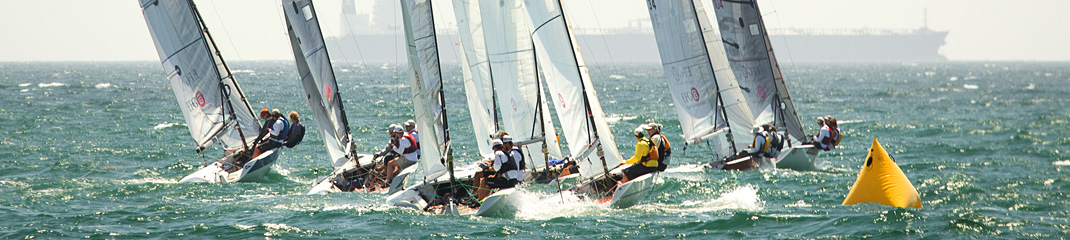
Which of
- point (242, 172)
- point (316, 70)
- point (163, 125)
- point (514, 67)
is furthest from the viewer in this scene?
point (163, 125)

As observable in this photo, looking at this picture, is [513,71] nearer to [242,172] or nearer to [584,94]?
[584,94]

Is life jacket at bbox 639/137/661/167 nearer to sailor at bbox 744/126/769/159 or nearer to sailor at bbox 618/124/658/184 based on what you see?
sailor at bbox 618/124/658/184

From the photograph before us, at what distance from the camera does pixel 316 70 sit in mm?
16812

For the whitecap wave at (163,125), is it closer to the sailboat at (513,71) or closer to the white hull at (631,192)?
the sailboat at (513,71)

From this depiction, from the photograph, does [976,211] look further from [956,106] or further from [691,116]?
[956,106]

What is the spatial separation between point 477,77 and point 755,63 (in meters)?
7.00

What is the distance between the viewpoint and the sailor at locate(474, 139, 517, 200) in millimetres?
12570

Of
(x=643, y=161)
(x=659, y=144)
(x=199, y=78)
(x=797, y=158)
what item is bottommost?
(x=797, y=158)

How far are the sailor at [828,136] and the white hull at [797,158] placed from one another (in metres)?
0.34

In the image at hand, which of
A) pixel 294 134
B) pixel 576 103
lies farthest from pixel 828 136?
pixel 294 134

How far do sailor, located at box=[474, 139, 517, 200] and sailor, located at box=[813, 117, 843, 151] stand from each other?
26.1 feet

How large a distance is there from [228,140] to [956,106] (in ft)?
114

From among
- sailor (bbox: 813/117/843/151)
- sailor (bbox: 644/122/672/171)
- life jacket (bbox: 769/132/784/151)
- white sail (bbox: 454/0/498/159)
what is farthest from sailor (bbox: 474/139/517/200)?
sailor (bbox: 813/117/843/151)

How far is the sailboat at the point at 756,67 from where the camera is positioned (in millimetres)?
19656
